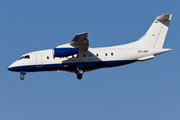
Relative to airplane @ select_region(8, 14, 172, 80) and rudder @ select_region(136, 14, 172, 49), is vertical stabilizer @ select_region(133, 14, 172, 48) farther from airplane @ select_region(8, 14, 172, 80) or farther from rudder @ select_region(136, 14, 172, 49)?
airplane @ select_region(8, 14, 172, 80)

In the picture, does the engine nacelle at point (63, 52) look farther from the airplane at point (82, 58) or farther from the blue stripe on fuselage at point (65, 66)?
the blue stripe on fuselage at point (65, 66)

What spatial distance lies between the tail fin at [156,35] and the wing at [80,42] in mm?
4284

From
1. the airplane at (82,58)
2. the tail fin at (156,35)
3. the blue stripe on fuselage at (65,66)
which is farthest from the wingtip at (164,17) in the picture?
the blue stripe on fuselage at (65,66)

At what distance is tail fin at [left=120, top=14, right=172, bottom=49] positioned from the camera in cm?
2517

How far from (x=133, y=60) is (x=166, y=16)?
202 inches

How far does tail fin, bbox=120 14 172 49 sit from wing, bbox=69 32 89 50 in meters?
4.28

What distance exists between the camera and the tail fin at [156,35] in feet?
82.6

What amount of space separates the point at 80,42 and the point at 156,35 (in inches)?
294

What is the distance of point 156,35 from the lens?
25500mm

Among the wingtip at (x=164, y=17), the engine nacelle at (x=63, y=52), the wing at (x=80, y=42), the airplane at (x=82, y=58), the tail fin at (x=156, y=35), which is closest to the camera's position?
the wing at (x=80, y=42)

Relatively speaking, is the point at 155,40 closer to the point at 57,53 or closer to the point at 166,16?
the point at 166,16

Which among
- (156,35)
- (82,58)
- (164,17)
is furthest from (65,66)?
(164,17)

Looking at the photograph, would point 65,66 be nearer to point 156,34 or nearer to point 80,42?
point 80,42

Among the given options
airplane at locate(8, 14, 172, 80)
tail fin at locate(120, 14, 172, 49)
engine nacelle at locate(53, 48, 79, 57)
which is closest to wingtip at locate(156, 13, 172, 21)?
tail fin at locate(120, 14, 172, 49)
